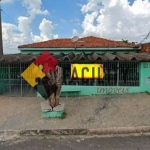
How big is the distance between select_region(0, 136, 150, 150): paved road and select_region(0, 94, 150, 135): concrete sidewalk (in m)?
0.63

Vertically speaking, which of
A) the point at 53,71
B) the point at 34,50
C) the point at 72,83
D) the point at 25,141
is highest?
the point at 34,50

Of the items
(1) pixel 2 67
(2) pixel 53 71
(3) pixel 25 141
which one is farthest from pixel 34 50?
(3) pixel 25 141

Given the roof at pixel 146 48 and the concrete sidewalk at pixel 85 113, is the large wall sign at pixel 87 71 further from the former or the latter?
the roof at pixel 146 48

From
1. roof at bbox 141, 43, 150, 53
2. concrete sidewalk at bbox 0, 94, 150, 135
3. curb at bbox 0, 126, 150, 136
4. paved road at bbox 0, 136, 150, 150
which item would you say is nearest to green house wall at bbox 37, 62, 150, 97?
concrete sidewalk at bbox 0, 94, 150, 135

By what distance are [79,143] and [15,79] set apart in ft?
25.9

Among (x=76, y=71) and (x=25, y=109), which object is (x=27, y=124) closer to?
(x=25, y=109)

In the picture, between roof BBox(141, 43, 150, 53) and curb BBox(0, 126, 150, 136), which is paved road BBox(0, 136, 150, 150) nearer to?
curb BBox(0, 126, 150, 136)

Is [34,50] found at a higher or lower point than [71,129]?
higher

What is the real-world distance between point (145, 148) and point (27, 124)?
3747 mm

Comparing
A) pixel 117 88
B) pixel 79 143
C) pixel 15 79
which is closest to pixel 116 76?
pixel 117 88

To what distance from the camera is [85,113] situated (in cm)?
825

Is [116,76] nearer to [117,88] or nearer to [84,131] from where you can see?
[117,88]

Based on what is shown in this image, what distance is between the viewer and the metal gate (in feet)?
41.0

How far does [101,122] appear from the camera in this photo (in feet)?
23.3
